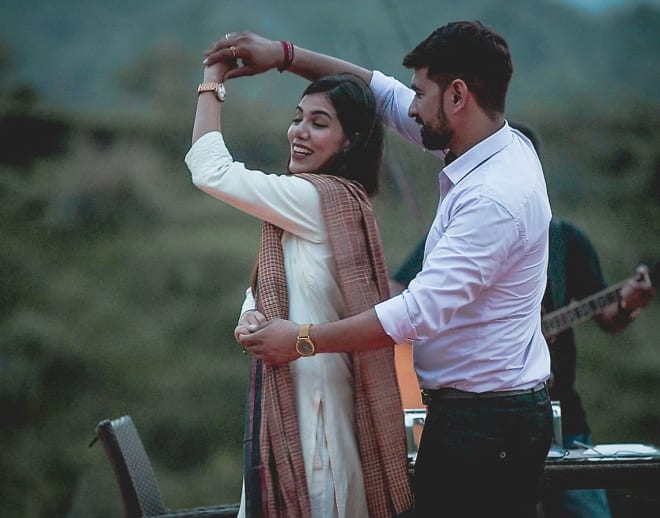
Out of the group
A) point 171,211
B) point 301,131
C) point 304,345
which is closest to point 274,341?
point 304,345

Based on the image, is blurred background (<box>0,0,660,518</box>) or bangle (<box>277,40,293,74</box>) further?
blurred background (<box>0,0,660,518</box>)

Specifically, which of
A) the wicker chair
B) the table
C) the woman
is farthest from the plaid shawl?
the wicker chair

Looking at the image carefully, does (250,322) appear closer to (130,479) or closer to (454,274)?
(454,274)

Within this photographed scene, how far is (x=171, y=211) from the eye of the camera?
5.11 meters

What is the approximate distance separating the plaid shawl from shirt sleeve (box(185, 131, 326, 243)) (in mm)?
30

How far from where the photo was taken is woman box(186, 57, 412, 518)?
197 centimetres

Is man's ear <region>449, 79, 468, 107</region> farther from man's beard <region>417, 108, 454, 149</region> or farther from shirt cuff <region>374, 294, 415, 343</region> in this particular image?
shirt cuff <region>374, 294, 415, 343</region>

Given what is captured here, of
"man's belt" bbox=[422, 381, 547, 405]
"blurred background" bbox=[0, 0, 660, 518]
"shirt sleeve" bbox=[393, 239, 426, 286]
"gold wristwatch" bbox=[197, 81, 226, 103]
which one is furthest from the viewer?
"blurred background" bbox=[0, 0, 660, 518]

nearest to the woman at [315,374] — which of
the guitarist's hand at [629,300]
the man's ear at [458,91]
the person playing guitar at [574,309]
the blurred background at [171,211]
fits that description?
the man's ear at [458,91]

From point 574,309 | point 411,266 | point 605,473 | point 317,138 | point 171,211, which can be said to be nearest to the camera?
point 317,138

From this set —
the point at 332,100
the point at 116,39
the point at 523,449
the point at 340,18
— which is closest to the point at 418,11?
the point at 340,18

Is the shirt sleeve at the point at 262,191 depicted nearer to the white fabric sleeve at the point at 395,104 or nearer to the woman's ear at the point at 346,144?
the woman's ear at the point at 346,144

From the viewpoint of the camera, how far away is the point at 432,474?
2.01 metres

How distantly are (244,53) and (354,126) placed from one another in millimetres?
287
